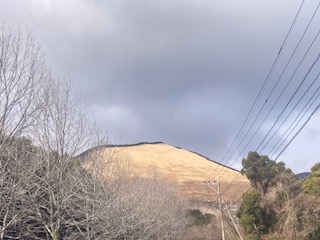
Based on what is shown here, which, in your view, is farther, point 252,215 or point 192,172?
point 192,172

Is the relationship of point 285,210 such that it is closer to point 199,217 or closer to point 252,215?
point 252,215

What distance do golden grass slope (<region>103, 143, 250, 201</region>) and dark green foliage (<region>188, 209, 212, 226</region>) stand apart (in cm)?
1937

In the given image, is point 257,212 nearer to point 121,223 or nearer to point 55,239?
point 121,223

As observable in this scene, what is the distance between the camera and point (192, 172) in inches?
4313

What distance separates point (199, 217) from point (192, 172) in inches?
1539

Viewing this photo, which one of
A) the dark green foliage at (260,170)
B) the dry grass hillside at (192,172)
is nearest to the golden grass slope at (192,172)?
the dry grass hillside at (192,172)

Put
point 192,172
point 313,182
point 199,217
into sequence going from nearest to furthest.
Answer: point 313,182
point 199,217
point 192,172

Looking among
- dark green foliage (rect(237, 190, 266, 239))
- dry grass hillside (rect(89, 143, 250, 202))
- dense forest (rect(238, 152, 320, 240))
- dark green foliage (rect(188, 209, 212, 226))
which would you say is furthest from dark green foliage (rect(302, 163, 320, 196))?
dry grass hillside (rect(89, 143, 250, 202))

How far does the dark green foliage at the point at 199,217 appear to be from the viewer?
6800cm

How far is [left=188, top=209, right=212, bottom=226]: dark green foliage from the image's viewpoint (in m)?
68.0

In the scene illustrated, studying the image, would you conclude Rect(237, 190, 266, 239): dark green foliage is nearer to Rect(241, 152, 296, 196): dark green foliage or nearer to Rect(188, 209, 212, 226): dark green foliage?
Rect(241, 152, 296, 196): dark green foliage

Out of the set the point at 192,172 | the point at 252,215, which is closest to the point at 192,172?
the point at 192,172

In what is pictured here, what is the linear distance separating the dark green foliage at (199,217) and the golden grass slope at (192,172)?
1937 centimetres

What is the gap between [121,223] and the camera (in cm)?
2530
